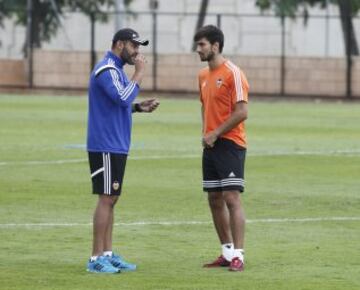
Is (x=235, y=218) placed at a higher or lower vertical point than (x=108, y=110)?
lower

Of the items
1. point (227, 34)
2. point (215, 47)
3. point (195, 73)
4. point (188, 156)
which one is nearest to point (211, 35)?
point (215, 47)

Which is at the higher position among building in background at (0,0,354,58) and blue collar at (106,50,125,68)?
blue collar at (106,50,125,68)

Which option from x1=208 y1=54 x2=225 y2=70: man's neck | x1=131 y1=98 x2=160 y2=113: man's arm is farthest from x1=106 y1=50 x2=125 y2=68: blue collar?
x1=208 y1=54 x2=225 y2=70: man's neck

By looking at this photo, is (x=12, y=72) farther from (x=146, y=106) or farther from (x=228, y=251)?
(x=228, y=251)

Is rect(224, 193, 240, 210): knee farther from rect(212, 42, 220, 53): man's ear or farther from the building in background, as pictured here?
the building in background

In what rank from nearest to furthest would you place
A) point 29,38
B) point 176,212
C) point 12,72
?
point 176,212, point 12,72, point 29,38

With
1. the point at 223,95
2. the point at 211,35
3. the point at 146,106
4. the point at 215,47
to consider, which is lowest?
the point at 146,106

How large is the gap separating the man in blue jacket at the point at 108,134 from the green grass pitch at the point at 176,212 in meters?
0.34

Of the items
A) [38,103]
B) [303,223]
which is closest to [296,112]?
[38,103]

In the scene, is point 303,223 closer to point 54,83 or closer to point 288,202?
point 288,202

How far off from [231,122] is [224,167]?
405 mm

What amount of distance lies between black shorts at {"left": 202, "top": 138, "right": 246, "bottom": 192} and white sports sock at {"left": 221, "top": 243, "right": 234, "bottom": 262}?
0.50 m

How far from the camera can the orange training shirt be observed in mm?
12672

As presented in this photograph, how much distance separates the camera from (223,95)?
1270cm
